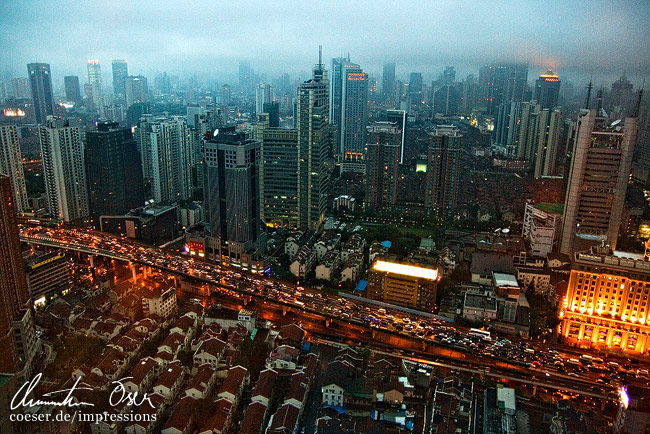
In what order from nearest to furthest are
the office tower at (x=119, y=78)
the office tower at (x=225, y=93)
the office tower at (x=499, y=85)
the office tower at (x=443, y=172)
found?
1. the office tower at (x=443, y=172)
2. the office tower at (x=499, y=85)
3. the office tower at (x=119, y=78)
4. the office tower at (x=225, y=93)

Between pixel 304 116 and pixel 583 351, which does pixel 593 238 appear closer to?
pixel 583 351

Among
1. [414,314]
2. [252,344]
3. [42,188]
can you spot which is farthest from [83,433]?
[42,188]

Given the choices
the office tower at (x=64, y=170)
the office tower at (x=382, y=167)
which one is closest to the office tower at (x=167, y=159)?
the office tower at (x=64, y=170)

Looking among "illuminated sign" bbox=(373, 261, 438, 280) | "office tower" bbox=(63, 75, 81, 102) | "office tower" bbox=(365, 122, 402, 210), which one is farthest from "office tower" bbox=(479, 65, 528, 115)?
"office tower" bbox=(63, 75, 81, 102)

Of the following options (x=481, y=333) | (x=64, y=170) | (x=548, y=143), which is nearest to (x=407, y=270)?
(x=481, y=333)

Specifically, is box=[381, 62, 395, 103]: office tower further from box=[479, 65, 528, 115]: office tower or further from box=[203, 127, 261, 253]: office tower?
box=[203, 127, 261, 253]: office tower

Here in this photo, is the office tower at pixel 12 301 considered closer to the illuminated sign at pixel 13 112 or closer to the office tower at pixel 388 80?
the illuminated sign at pixel 13 112

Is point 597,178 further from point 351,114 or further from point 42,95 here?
point 42,95
